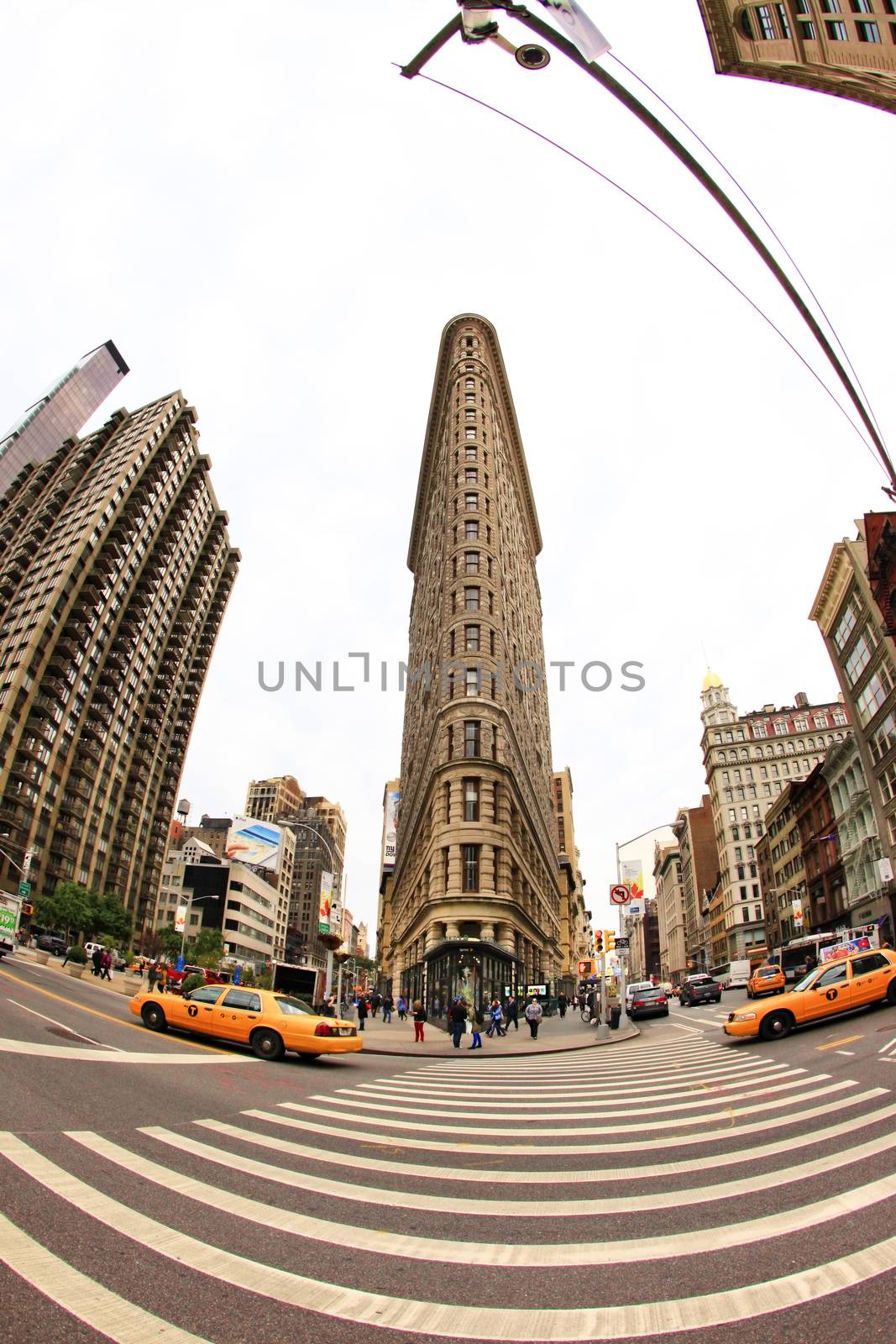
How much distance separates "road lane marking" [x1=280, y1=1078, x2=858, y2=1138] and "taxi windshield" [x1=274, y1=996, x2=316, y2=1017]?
568 cm

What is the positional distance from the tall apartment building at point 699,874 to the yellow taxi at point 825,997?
105 metres

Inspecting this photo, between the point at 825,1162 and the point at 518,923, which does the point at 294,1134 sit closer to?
the point at 825,1162

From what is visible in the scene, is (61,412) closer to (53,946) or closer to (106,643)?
(106,643)

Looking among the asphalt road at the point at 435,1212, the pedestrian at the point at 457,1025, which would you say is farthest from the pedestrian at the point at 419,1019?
the asphalt road at the point at 435,1212

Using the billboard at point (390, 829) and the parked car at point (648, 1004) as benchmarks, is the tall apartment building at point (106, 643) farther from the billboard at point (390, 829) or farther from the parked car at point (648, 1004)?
the parked car at point (648, 1004)

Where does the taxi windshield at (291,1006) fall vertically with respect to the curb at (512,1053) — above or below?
above

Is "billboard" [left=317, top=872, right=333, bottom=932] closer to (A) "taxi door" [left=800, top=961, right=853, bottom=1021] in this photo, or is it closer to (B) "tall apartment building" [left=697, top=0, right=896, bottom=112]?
(A) "taxi door" [left=800, top=961, right=853, bottom=1021]

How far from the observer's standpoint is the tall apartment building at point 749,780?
Answer: 327ft

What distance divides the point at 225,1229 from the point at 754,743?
112 meters

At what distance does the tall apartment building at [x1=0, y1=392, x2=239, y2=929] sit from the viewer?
8188cm

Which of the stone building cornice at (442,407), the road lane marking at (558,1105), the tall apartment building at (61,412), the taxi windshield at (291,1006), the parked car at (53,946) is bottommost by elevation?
the parked car at (53,946)

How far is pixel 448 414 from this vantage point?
2554 inches

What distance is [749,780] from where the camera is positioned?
104625 millimetres

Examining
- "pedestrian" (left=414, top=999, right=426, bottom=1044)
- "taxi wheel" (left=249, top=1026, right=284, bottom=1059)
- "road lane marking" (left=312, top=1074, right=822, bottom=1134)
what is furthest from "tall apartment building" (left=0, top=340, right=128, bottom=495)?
"road lane marking" (left=312, top=1074, right=822, bottom=1134)
